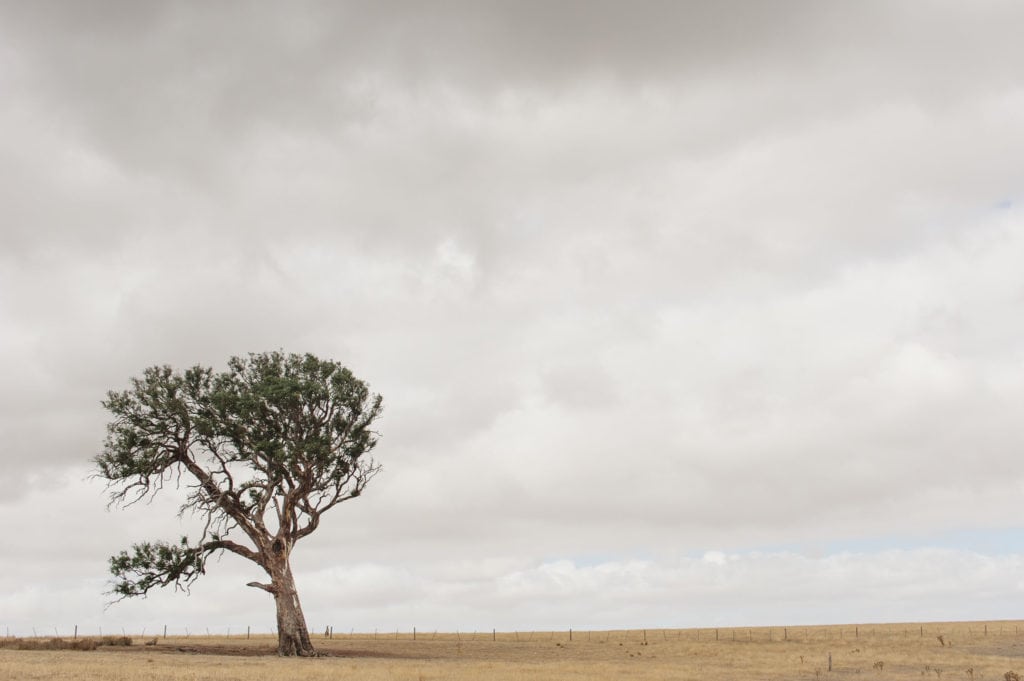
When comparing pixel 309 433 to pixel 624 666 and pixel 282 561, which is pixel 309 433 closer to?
pixel 282 561

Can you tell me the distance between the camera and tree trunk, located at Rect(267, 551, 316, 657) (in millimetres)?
62594

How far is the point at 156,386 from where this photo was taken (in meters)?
64.6

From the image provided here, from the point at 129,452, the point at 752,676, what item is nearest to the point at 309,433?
the point at 129,452

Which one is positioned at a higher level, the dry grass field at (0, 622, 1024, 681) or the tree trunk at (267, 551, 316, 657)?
the tree trunk at (267, 551, 316, 657)

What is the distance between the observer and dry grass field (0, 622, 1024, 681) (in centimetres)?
4622

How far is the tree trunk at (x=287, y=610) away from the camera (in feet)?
205

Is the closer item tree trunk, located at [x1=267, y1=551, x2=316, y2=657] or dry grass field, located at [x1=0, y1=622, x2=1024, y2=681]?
dry grass field, located at [x1=0, y1=622, x2=1024, y2=681]

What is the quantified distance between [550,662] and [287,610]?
60.4 ft

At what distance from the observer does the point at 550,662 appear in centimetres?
6284

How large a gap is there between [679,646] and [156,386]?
169 feet

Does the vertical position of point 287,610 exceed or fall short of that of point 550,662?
it exceeds it

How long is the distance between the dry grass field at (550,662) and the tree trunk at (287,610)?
1853 mm

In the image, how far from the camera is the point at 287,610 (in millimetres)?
63281

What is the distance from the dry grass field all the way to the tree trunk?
6.08 ft
